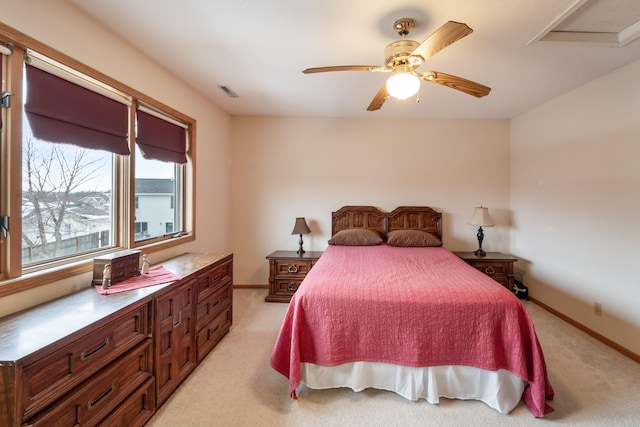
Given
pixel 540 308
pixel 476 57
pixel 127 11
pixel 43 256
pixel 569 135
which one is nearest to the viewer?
pixel 43 256

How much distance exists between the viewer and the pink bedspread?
179 centimetres

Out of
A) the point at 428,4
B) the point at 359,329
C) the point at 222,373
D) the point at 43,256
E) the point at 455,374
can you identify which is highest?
the point at 428,4

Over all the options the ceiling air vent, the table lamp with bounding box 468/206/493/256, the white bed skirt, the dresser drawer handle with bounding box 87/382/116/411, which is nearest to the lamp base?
the table lamp with bounding box 468/206/493/256

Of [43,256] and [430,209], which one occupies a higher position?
[430,209]

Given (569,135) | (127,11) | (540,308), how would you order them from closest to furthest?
(127,11) → (569,135) → (540,308)

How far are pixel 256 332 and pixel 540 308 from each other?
3.60 meters

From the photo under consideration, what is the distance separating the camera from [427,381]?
1.89 m

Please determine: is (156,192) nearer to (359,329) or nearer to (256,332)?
(256,332)

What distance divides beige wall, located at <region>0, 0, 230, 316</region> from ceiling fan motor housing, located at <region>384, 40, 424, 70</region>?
2069mm

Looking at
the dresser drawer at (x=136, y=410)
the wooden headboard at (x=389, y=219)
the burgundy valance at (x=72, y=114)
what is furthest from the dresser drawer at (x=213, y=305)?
the wooden headboard at (x=389, y=219)

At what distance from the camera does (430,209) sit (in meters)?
4.15

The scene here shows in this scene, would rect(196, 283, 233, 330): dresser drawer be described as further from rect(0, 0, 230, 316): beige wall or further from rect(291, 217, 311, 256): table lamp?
rect(291, 217, 311, 256): table lamp

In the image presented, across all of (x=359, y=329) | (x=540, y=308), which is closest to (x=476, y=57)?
(x=359, y=329)

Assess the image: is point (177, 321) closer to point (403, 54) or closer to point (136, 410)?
point (136, 410)
